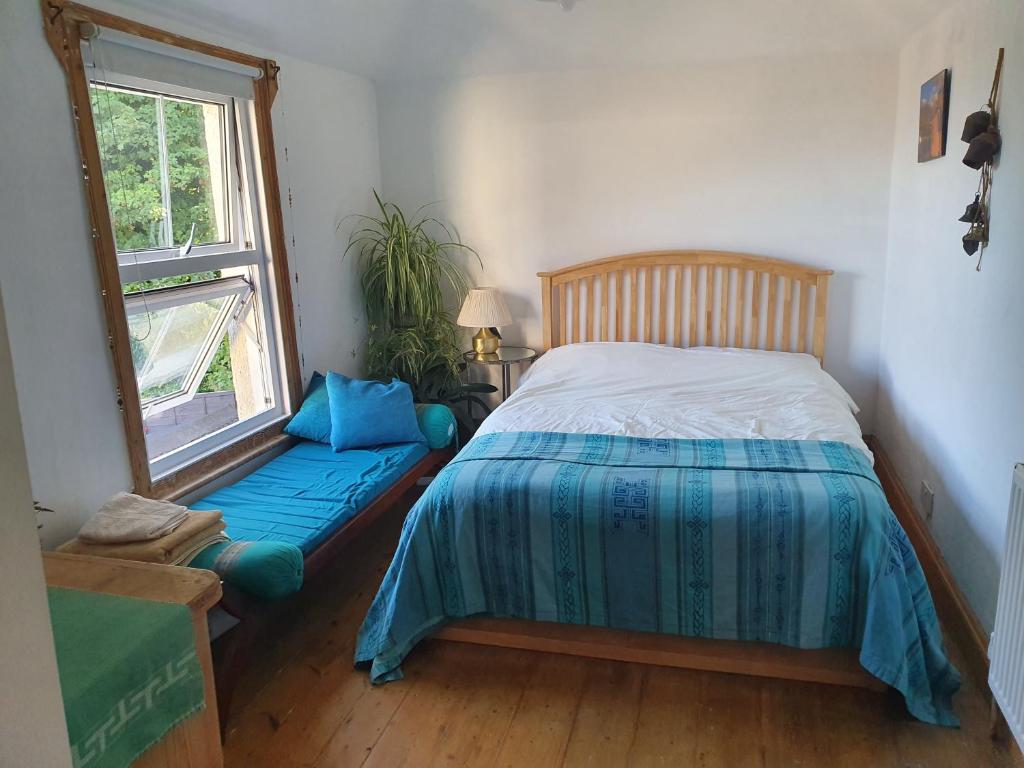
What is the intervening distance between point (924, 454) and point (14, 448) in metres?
3.16

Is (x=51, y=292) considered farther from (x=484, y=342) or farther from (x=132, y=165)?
(x=484, y=342)

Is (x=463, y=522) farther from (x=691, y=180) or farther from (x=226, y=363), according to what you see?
(x=691, y=180)

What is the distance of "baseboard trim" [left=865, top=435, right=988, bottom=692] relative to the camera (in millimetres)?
2311

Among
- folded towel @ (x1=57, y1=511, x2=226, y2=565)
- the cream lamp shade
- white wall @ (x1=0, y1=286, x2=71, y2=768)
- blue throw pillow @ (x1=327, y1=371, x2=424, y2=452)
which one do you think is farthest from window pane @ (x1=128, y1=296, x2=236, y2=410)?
white wall @ (x1=0, y1=286, x2=71, y2=768)

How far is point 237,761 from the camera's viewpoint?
2119 mm

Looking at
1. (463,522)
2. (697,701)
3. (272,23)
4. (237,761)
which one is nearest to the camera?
(237,761)

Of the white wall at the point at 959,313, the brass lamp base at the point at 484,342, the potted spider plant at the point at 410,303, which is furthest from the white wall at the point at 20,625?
the brass lamp base at the point at 484,342

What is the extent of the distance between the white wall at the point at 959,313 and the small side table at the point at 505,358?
→ 182cm

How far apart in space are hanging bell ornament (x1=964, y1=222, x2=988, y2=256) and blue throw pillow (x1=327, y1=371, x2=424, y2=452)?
225 centimetres

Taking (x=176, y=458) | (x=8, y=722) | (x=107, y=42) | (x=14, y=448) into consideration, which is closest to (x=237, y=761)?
(x=176, y=458)

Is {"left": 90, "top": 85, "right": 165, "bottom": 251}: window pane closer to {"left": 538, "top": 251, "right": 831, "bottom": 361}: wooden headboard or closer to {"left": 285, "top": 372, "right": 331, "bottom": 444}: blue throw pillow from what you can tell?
{"left": 285, "top": 372, "right": 331, "bottom": 444}: blue throw pillow

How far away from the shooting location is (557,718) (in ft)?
7.38

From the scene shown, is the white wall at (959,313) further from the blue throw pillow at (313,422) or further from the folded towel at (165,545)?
the blue throw pillow at (313,422)

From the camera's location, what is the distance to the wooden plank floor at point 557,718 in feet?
6.82
